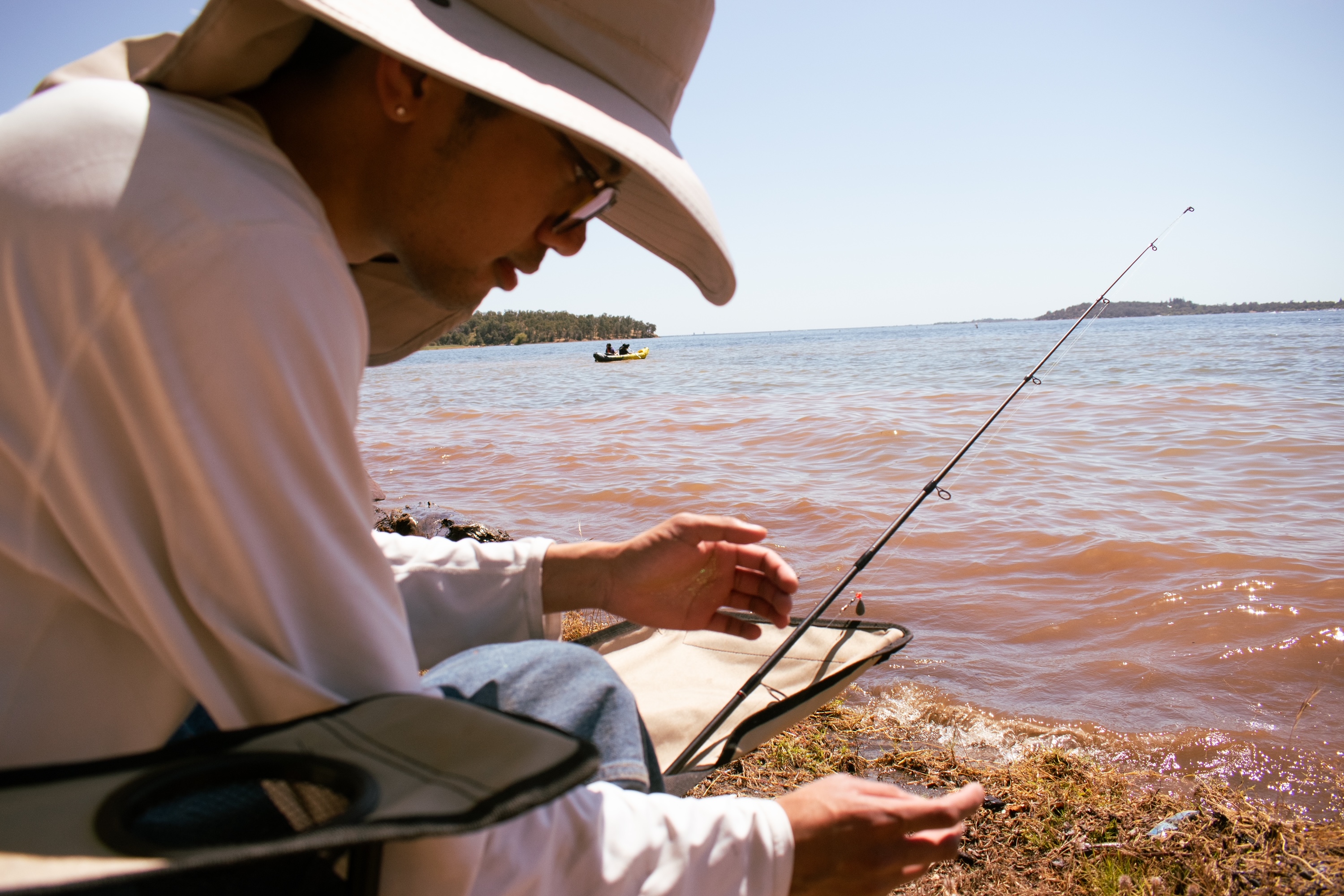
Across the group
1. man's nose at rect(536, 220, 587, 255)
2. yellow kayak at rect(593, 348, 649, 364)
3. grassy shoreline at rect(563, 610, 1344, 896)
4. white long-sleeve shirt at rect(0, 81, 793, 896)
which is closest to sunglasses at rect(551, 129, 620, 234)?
man's nose at rect(536, 220, 587, 255)

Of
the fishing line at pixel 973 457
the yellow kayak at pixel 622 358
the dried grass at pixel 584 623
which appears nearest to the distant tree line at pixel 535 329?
the yellow kayak at pixel 622 358

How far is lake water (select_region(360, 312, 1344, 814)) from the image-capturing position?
3.17 meters

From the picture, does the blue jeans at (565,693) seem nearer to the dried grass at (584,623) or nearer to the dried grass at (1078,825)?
the dried grass at (1078,825)

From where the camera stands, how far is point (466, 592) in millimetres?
1649

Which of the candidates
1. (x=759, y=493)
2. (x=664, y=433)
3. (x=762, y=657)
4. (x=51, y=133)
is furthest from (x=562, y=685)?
(x=664, y=433)

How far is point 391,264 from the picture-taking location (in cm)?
157

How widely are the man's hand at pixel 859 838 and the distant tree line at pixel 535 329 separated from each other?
7817 cm

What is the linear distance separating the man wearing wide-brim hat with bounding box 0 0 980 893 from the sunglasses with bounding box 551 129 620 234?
12mm

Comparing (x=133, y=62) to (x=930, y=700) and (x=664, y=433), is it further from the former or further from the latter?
(x=664, y=433)

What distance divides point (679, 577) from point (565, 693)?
434mm

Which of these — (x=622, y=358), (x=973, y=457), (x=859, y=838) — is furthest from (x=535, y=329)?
(x=859, y=838)

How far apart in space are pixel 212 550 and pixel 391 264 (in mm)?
965

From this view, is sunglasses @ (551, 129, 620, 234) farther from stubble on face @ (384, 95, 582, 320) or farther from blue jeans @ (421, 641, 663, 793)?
blue jeans @ (421, 641, 663, 793)

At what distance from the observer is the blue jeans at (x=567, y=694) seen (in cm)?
124
